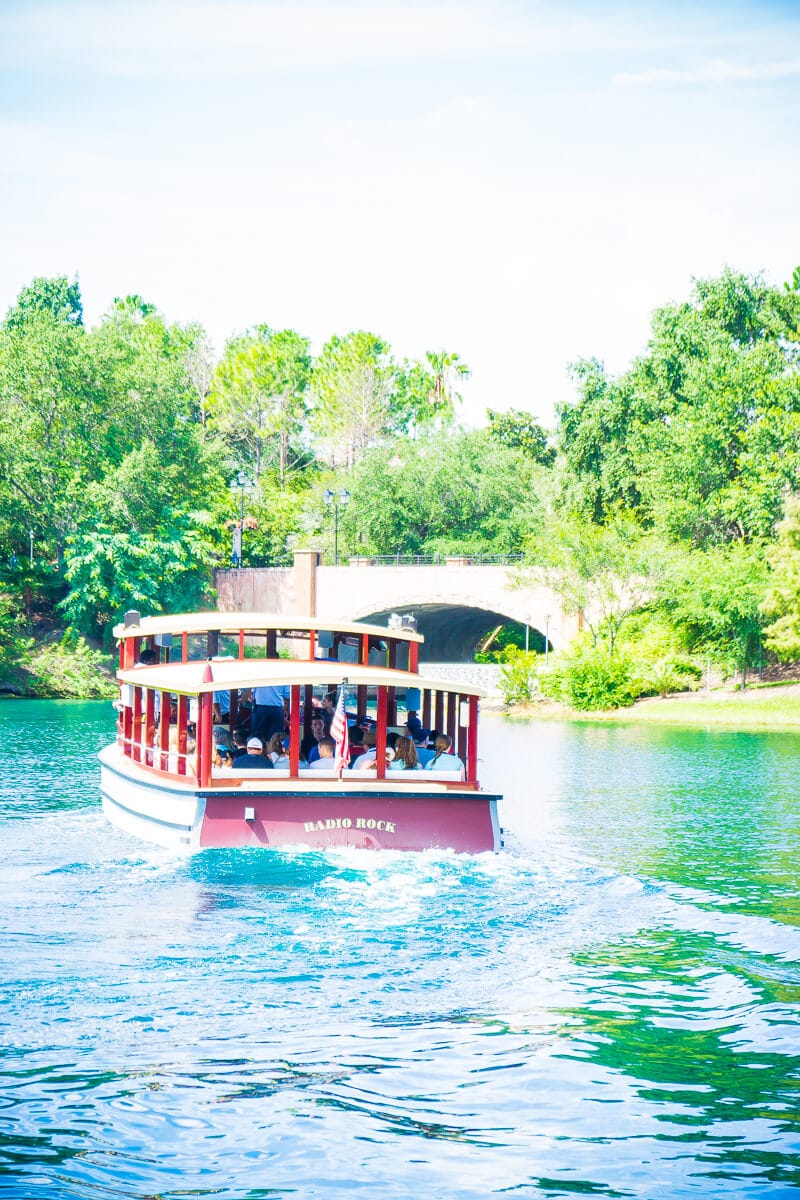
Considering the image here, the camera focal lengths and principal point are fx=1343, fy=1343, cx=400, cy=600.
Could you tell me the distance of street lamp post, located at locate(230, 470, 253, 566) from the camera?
63.1m

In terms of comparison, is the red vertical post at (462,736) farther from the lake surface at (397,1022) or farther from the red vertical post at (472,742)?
the lake surface at (397,1022)

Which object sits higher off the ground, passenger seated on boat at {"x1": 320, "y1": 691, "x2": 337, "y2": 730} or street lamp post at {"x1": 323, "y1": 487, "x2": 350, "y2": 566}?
street lamp post at {"x1": 323, "y1": 487, "x2": 350, "y2": 566}

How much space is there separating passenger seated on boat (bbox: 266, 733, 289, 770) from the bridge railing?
41106 millimetres

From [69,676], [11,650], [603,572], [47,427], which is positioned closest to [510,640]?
[603,572]

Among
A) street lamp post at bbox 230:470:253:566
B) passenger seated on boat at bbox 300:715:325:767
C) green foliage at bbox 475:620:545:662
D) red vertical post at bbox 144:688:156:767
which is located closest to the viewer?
passenger seated on boat at bbox 300:715:325:767

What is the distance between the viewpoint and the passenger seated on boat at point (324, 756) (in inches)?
675

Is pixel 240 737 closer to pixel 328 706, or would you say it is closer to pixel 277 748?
pixel 277 748

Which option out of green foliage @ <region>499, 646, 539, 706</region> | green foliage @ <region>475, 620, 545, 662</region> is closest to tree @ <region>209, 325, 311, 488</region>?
green foliage @ <region>475, 620, 545, 662</region>

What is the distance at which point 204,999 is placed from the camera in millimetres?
11055

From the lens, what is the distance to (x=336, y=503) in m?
69.6

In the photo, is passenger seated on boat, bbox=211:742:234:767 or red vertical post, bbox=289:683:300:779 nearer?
red vertical post, bbox=289:683:300:779

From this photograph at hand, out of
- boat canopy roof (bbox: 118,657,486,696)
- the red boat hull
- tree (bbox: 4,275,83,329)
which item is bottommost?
the red boat hull

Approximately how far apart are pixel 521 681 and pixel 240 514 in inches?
1070

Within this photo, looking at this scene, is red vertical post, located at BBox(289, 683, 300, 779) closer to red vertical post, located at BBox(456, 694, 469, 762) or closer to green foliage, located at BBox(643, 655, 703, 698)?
red vertical post, located at BBox(456, 694, 469, 762)
